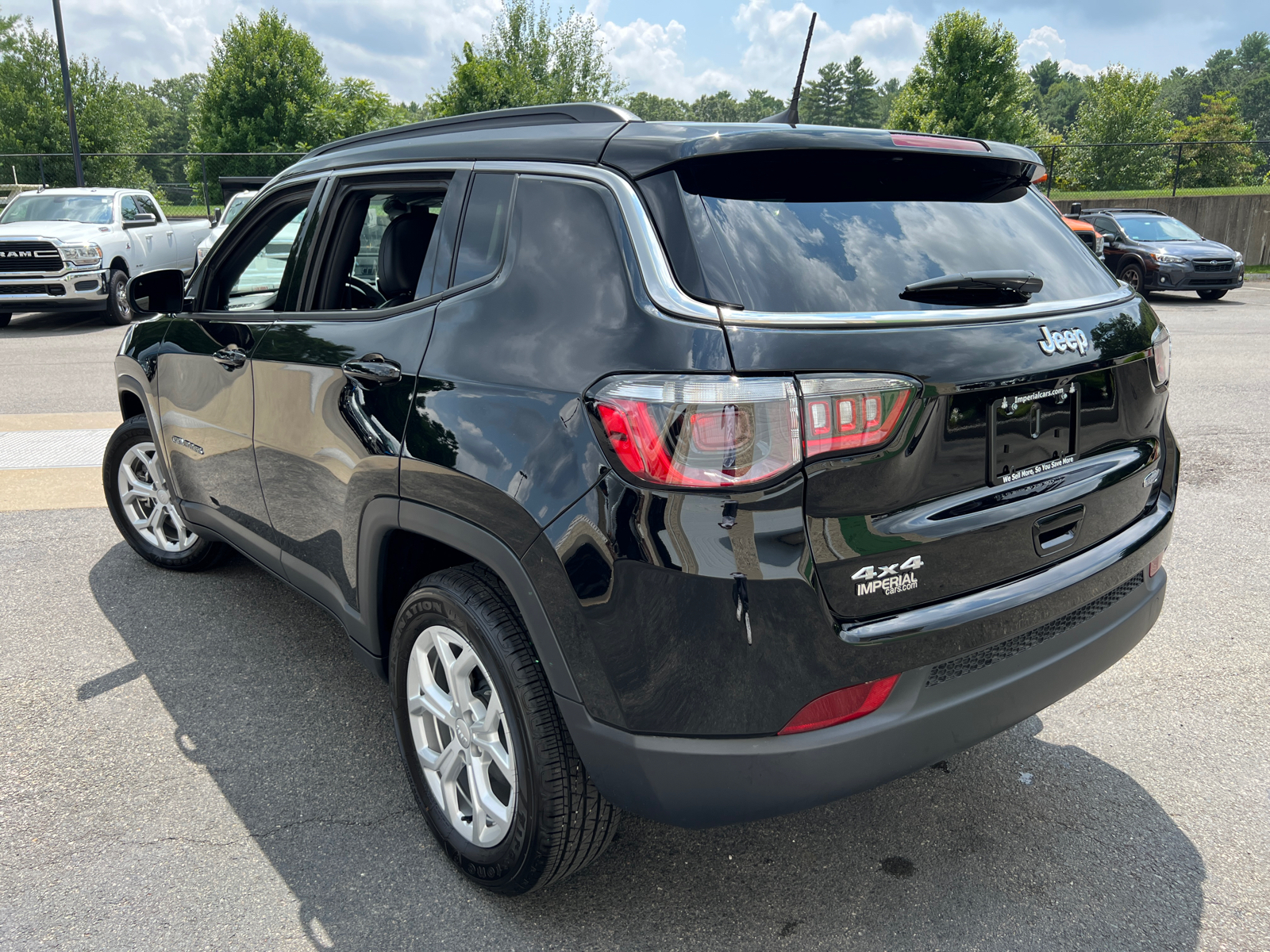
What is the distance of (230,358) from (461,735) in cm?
171

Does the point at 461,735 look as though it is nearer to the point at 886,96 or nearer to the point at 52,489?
the point at 52,489

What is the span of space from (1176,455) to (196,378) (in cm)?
333

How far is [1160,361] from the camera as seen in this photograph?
8.43 ft

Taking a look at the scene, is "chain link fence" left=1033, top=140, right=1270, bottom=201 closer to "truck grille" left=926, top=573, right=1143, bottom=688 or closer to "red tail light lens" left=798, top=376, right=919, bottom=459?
"truck grille" left=926, top=573, right=1143, bottom=688

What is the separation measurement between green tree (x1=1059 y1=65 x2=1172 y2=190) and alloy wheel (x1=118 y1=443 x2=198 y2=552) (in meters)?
29.9

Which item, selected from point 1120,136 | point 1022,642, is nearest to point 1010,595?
point 1022,642

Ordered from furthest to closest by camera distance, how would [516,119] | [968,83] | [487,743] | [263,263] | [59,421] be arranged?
1. [968,83]
2. [59,421]
3. [263,263]
4. [516,119]
5. [487,743]

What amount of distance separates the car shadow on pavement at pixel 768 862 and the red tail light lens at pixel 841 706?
660 mm

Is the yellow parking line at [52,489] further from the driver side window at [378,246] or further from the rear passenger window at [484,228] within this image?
the rear passenger window at [484,228]

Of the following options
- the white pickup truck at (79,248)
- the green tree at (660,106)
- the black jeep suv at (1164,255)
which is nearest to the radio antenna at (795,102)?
the white pickup truck at (79,248)

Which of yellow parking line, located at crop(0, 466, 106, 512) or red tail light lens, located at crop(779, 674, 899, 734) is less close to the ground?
red tail light lens, located at crop(779, 674, 899, 734)

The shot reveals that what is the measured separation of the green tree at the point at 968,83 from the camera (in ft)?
110

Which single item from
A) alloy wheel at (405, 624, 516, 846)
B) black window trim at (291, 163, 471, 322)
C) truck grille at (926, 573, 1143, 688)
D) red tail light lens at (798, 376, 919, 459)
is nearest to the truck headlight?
black window trim at (291, 163, 471, 322)

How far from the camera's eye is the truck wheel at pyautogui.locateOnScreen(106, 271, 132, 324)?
1437 centimetres
